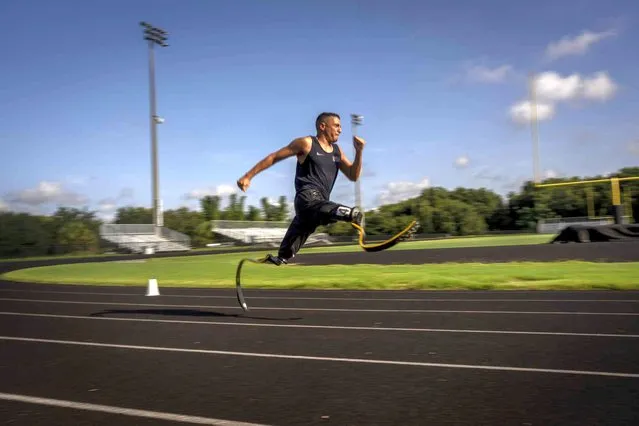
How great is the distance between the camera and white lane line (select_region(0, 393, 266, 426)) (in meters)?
3.84

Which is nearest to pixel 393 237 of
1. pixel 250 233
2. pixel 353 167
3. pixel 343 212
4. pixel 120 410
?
pixel 343 212

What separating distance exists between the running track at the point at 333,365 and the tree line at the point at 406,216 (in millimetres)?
41599

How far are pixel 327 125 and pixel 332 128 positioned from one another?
Answer: 7 centimetres

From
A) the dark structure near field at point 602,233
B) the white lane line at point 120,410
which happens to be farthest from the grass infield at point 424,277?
the white lane line at point 120,410

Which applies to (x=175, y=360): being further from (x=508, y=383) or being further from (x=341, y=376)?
(x=508, y=383)

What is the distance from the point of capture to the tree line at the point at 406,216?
51997 millimetres

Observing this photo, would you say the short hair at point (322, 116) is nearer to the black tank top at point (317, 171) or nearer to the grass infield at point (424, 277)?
the black tank top at point (317, 171)

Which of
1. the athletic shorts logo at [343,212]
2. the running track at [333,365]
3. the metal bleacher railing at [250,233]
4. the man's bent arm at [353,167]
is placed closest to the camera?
the running track at [333,365]

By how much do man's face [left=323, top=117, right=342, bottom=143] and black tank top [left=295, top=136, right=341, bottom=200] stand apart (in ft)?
0.59

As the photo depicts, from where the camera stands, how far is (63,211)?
255ft

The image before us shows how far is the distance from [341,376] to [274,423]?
1425 mm

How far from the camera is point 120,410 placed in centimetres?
423

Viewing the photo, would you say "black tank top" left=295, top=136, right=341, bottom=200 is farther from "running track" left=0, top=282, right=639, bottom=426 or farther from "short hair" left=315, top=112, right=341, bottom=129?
"running track" left=0, top=282, right=639, bottom=426

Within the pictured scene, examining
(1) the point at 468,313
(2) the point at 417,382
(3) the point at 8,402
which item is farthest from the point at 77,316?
(2) the point at 417,382
